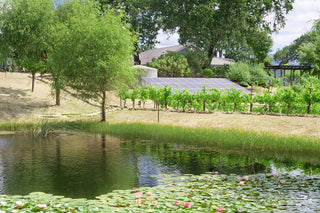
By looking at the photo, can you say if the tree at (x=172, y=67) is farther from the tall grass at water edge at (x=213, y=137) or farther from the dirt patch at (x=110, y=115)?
the tall grass at water edge at (x=213, y=137)

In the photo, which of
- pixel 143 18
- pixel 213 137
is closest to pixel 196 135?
pixel 213 137

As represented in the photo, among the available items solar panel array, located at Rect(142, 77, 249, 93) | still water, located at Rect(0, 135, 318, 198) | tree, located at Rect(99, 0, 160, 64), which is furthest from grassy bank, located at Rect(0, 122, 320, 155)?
tree, located at Rect(99, 0, 160, 64)

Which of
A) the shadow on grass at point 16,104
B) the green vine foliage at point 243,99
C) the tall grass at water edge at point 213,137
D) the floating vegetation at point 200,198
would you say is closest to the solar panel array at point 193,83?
the green vine foliage at point 243,99

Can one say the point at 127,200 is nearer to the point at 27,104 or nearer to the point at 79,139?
the point at 79,139

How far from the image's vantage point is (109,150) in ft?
48.8

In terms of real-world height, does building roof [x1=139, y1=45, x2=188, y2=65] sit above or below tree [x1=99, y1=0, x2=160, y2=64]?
below

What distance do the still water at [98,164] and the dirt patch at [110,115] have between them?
446cm

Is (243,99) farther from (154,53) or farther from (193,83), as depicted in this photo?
(154,53)

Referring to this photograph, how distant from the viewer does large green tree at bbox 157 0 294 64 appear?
46.0 meters

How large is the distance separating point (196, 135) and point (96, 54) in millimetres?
7923

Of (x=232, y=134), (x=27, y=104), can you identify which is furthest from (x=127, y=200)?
(x=27, y=104)

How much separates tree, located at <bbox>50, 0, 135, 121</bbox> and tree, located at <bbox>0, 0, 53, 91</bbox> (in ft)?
16.9

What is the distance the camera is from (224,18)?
46.6 m

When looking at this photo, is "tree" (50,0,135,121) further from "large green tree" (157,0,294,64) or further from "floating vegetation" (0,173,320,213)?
"large green tree" (157,0,294,64)
